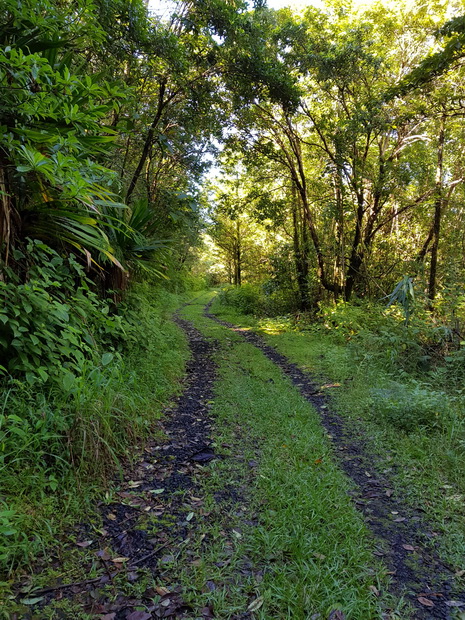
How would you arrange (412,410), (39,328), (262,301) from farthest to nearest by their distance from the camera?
(262,301), (412,410), (39,328)

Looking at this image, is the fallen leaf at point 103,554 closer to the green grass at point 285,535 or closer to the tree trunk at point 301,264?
the green grass at point 285,535

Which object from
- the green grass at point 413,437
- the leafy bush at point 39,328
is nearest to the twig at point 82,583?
the leafy bush at point 39,328

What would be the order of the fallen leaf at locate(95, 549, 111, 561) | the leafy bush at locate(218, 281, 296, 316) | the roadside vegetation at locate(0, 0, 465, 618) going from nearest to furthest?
the fallen leaf at locate(95, 549, 111, 561)
the roadside vegetation at locate(0, 0, 465, 618)
the leafy bush at locate(218, 281, 296, 316)

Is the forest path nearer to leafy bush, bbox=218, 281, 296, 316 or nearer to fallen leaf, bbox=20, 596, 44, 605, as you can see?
fallen leaf, bbox=20, 596, 44, 605

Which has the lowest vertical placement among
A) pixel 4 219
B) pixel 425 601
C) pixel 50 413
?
pixel 425 601

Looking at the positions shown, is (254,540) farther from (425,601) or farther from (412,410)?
(412,410)

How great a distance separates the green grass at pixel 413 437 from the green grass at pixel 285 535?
1.78 feet

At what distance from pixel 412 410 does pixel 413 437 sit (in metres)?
0.42

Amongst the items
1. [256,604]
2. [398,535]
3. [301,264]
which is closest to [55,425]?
[256,604]

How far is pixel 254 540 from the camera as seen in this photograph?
221 centimetres

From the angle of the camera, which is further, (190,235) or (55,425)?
(190,235)

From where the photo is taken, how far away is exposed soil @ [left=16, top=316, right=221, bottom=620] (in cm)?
174

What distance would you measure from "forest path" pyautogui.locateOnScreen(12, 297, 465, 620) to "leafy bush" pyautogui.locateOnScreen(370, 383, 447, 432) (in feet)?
1.84

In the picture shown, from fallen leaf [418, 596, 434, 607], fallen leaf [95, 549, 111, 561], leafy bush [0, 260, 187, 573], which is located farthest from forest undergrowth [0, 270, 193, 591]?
fallen leaf [418, 596, 434, 607]
